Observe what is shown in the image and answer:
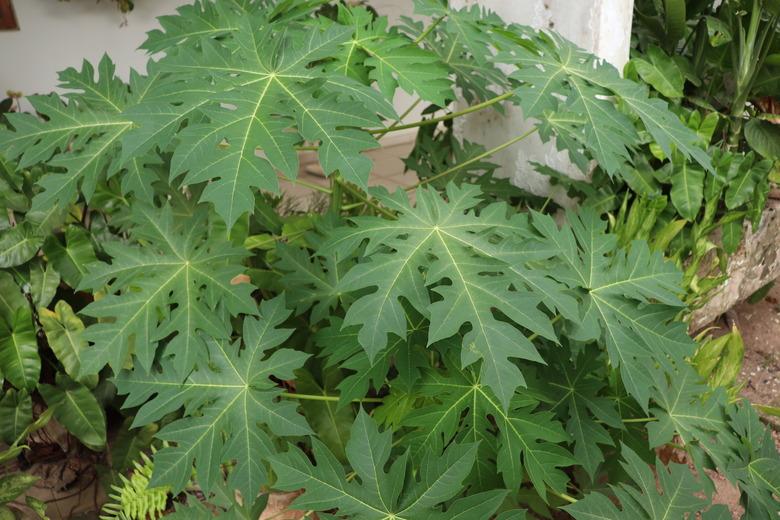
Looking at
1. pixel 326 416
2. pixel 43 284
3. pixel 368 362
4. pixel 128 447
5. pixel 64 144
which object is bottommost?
pixel 128 447

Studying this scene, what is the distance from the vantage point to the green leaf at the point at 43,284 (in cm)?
183

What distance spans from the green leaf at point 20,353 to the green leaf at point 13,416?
36mm

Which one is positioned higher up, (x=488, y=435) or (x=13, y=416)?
(x=488, y=435)

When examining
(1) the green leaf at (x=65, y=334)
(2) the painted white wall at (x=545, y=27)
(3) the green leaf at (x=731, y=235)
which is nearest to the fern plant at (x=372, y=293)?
(2) the painted white wall at (x=545, y=27)

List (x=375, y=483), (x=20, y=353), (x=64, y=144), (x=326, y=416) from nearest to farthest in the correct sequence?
(x=375, y=483), (x=64, y=144), (x=326, y=416), (x=20, y=353)

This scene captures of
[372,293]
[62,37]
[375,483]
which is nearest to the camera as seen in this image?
[375,483]

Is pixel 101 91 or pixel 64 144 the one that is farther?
A: pixel 101 91

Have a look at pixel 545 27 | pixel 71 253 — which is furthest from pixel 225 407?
pixel 545 27

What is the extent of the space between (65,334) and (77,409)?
0.22 metres

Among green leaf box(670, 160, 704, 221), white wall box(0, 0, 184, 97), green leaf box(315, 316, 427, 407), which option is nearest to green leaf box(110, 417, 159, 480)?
green leaf box(315, 316, 427, 407)

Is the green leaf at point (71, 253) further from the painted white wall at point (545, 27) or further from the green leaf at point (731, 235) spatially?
the green leaf at point (731, 235)

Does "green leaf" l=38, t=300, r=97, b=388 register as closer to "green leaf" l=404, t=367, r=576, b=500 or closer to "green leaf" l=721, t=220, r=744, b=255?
"green leaf" l=404, t=367, r=576, b=500

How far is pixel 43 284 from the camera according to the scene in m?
1.84

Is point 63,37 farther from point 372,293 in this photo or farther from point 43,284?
point 372,293
